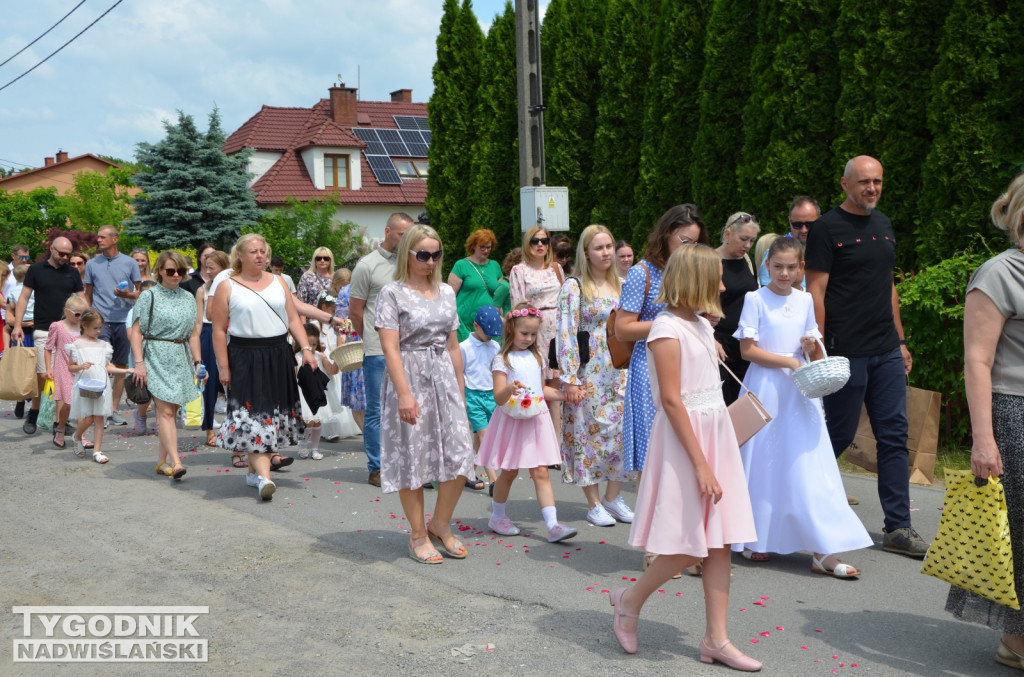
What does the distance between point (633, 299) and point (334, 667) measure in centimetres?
272

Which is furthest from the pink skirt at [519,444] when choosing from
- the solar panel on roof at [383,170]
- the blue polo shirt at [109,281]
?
the solar panel on roof at [383,170]

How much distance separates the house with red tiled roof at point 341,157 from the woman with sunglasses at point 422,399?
136 ft

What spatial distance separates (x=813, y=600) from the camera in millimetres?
5480

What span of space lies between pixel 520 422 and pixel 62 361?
6613mm

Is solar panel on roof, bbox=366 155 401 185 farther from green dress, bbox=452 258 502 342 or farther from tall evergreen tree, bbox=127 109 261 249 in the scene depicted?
green dress, bbox=452 258 502 342

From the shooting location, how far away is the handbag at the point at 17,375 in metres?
12.5

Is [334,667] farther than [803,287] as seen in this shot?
No

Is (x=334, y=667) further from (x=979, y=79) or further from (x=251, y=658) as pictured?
(x=979, y=79)

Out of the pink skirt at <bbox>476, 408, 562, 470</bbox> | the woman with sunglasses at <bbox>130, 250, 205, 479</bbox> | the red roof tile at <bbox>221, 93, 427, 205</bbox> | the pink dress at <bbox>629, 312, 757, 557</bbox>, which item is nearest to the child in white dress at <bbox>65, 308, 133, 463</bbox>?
the woman with sunglasses at <bbox>130, 250, 205, 479</bbox>

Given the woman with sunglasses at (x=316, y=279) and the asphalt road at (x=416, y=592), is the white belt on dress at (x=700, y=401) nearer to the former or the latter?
the asphalt road at (x=416, y=592)

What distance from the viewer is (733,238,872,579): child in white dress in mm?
5898

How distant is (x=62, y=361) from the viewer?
452 inches

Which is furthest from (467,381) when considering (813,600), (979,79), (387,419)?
(979,79)

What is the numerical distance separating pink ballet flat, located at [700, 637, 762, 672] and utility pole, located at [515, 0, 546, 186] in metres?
9.58
